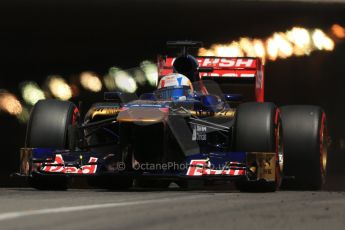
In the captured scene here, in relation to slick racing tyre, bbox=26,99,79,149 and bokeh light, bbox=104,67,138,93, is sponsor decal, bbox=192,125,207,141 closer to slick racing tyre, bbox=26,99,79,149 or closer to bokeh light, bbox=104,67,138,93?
slick racing tyre, bbox=26,99,79,149

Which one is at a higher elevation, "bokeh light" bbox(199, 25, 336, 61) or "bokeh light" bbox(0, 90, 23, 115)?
Result: "bokeh light" bbox(199, 25, 336, 61)

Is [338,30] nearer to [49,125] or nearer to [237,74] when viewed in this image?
[237,74]

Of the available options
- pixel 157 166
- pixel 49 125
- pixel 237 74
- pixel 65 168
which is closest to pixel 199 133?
pixel 157 166

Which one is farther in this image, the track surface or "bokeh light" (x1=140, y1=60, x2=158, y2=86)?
"bokeh light" (x1=140, y1=60, x2=158, y2=86)

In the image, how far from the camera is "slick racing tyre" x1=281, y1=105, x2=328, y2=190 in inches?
640

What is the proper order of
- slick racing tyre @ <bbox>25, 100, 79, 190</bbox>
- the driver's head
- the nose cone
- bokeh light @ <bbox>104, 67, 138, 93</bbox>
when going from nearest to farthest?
the nose cone → slick racing tyre @ <bbox>25, 100, 79, 190</bbox> → the driver's head → bokeh light @ <bbox>104, 67, 138, 93</bbox>

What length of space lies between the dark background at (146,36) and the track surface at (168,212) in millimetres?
14547

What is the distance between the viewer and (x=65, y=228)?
8.09 m

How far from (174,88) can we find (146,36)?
16984mm

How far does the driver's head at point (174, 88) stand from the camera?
16.6 meters

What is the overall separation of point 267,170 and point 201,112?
2.00 meters

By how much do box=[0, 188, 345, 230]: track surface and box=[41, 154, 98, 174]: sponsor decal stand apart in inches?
70.0

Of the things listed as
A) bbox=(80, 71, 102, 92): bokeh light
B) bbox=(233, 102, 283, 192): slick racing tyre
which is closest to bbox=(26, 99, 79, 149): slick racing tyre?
bbox=(233, 102, 283, 192): slick racing tyre

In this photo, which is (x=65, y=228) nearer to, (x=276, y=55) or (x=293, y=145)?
(x=293, y=145)
